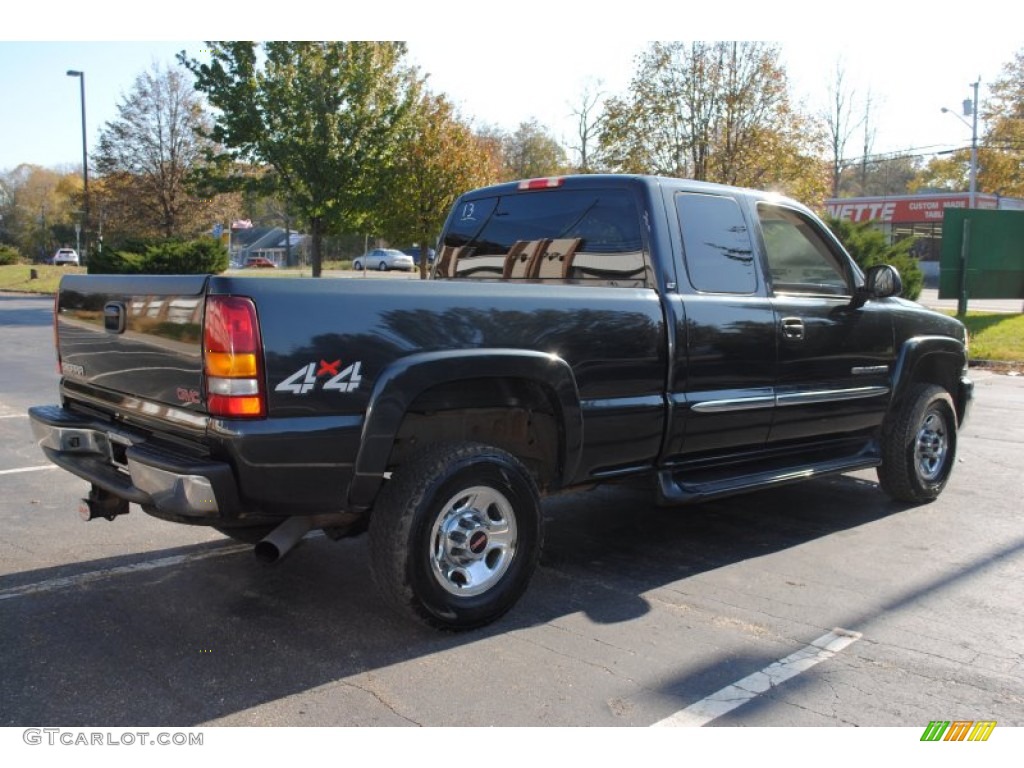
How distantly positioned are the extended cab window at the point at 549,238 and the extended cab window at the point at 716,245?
12.2 inches

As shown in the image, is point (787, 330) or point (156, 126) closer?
point (787, 330)

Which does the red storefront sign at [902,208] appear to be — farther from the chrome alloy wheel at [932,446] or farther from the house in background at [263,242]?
the house in background at [263,242]

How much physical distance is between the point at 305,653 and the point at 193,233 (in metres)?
35.0

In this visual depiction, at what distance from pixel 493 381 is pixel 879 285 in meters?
2.92

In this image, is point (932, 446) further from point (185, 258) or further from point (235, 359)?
point (185, 258)

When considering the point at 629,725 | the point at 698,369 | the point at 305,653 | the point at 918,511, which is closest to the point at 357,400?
the point at 305,653

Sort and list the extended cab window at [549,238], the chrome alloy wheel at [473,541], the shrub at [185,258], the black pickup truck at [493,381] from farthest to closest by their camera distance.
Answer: the shrub at [185,258]
the extended cab window at [549,238]
the chrome alloy wheel at [473,541]
the black pickup truck at [493,381]

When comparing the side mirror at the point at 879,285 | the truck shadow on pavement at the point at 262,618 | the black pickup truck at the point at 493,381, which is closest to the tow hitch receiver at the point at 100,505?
the black pickup truck at the point at 493,381

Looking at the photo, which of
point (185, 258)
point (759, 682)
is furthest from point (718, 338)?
point (185, 258)

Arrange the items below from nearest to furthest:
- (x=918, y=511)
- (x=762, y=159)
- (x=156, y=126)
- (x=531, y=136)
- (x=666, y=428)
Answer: (x=666, y=428) < (x=918, y=511) < (x=762, y=159) < (x=156, y=126) < (x=531, y=136)

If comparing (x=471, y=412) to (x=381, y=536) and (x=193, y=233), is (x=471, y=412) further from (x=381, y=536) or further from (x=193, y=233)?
(x=193, y=233)

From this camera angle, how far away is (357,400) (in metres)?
3.50

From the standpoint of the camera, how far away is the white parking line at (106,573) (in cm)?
426

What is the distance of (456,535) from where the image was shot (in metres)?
3.88
